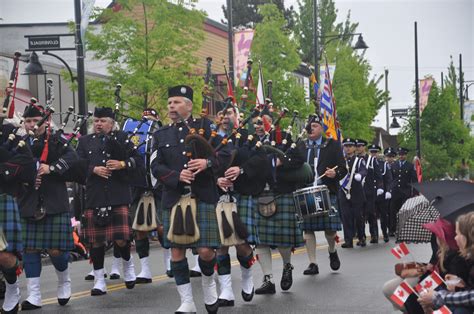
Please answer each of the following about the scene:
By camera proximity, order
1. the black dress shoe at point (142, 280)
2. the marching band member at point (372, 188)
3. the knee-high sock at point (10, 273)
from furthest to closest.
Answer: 1. the marching band member at point (372, 188)
2. the black dress shoe at point (142, 280)
3. the knee-high sock at point (10, 273)

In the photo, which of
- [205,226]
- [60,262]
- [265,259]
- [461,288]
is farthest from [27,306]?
[461,288]

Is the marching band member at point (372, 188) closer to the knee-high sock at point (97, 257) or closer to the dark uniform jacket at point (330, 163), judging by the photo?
the dark uniform jacket at point (330, 163)

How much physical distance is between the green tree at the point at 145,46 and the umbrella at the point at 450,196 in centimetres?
1852

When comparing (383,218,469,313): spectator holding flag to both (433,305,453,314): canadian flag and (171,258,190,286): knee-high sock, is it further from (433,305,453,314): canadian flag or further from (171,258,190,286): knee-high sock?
(171,258,190,286): knee-high sock

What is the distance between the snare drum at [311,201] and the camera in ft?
38.0

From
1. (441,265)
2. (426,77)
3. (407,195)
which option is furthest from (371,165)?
(426,77)

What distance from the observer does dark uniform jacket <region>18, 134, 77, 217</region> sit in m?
10.3

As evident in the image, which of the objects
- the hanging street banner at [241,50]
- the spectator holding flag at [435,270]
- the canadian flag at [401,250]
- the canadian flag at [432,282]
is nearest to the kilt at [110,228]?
the spectator holding flag at [435,270]

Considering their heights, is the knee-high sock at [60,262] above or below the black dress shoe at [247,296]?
above

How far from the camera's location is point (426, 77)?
4691 centimetres

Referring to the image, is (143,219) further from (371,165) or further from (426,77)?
(426,77)

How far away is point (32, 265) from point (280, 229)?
2.72m

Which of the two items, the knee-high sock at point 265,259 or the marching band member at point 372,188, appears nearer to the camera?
the knee-high sock at point 265,259

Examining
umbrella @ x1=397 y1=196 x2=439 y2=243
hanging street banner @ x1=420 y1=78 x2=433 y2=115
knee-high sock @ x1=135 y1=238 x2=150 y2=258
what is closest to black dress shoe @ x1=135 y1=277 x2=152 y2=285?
knee-high sock @ x1=135 y1=238 x2=150 y2=258
